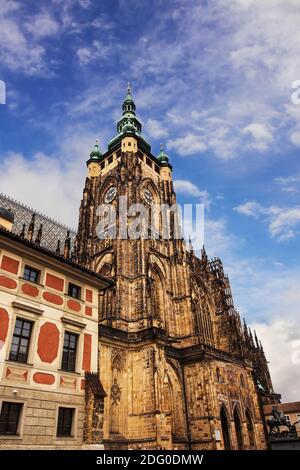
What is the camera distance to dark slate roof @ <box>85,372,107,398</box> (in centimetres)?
1533

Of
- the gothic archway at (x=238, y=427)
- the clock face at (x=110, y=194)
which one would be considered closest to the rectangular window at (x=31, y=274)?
the gothic archway at (x=238, y=427)

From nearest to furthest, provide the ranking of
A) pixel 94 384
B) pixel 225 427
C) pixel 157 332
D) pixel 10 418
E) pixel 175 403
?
1. pixel 10 418
2. pixel 94 384
3. pixel 157 332
4. pixel 175 403
5. pixel 225 427

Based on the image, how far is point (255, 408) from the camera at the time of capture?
35062mm

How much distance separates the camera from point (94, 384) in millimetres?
15625

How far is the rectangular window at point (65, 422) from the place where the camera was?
46.5 ft

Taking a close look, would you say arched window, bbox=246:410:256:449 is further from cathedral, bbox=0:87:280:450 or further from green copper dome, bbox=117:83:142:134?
green copper dome, bbox=117:83:142:134

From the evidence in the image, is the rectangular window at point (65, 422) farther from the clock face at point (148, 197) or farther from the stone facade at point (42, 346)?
the clock face at point (148, 197)


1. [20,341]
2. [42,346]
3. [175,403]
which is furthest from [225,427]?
[20,341]

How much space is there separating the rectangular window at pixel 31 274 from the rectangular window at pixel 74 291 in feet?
6.03

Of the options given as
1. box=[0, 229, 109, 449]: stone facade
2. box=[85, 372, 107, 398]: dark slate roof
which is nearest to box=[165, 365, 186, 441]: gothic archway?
box=[85, 372, 107, 398]: dark slate roof

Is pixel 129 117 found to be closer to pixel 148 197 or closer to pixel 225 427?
pixel 148 197

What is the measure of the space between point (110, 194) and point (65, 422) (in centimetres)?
2975
